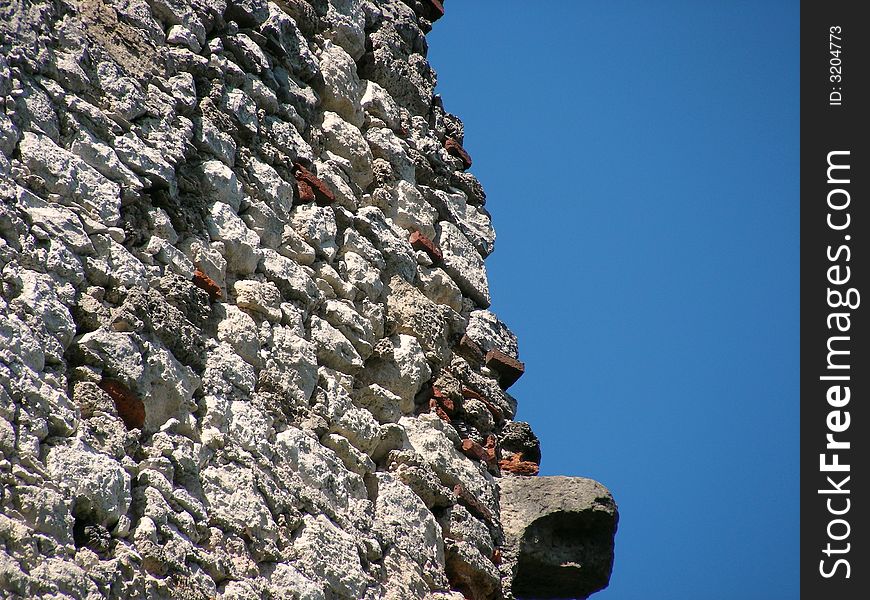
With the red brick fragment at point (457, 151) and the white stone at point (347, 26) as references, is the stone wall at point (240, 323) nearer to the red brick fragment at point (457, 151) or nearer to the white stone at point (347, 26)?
the white stone at point (347, 26)

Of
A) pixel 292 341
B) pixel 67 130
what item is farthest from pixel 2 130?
pixel 292 341

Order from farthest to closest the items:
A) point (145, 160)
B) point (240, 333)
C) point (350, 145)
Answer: point (350, 145), point (240, 333), point (145, 160)

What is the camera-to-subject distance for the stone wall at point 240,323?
2.62m

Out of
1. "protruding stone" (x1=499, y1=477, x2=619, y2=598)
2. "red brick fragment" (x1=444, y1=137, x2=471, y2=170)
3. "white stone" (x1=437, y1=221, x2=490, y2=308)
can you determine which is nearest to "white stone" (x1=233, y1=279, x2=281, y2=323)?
"white stone" (x1=437, y1=221, x2=490, y2=308)

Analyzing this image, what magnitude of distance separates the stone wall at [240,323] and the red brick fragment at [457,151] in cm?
17

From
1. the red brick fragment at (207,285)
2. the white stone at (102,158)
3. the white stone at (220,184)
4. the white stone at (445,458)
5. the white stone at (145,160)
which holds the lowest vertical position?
the white stone at (445,458)

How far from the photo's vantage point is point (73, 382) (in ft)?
8.82

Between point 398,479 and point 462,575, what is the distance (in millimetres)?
412

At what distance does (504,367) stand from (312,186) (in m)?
1.19

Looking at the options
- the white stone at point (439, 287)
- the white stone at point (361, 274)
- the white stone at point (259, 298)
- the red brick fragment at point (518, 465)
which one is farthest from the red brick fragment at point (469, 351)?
the white stone at point (259, 298)

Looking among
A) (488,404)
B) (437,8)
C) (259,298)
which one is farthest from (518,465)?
(437,8)

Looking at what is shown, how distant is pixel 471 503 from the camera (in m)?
3.88

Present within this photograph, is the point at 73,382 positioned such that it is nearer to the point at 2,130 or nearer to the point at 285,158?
the point at 2,130

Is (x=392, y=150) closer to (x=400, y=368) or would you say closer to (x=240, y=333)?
(x=400, y=368)
